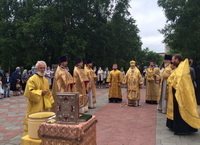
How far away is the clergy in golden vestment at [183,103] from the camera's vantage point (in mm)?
4938

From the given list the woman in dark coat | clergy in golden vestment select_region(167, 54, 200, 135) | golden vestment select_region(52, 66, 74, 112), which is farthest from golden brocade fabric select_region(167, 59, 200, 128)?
the woman in dark coat

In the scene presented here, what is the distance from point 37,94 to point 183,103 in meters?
3.58

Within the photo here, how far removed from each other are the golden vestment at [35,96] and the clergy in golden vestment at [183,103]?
10.8 ft

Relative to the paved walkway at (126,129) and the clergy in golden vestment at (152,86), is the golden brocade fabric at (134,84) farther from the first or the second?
the paved walkway at (126,129)

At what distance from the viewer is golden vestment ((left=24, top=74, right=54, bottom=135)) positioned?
4.11 meters

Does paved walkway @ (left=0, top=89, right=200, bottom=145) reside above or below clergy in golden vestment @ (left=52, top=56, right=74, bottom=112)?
below

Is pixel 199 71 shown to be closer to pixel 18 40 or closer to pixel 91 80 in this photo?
pixel 91 80

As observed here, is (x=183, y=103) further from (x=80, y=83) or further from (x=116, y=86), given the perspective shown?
(x=116, y=86)

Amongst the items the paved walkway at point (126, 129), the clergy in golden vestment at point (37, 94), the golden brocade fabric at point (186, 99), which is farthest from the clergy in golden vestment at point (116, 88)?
the clergy in golden vestment at point (37, 94)

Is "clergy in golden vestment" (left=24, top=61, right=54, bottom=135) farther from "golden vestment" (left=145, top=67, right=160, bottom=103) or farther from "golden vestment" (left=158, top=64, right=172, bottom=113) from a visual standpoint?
"golden vestment" (left=145, top=67, right=160, bottom=103)

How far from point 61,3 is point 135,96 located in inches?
639

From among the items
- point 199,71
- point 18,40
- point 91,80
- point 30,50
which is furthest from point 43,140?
point 18,40

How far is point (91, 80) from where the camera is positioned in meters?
9.39

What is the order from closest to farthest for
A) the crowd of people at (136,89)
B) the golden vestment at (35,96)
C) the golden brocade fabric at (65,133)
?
the golden brocade fabric at (65,133) < the golden vestment at (35,96) < the crowd of people at (136,89)
